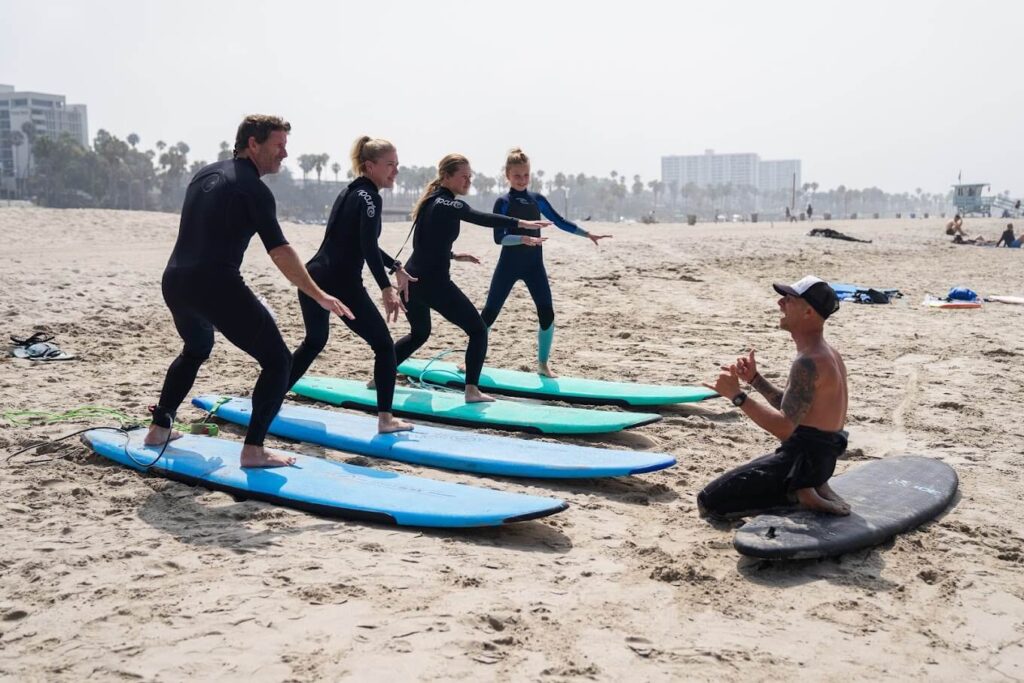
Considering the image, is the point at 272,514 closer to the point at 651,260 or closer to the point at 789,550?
the point at 789,550

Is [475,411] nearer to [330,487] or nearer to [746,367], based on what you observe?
[330,487]

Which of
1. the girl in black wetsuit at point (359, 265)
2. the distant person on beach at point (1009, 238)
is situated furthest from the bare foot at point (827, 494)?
the distant person on beach at point (1009, 238)

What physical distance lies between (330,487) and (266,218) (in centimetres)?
148

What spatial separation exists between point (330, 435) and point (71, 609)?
8.89 ft

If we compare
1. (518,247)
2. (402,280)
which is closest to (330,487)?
(402,280)

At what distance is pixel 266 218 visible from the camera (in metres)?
4.66

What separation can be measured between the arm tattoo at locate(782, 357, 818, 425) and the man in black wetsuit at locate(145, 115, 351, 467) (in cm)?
236

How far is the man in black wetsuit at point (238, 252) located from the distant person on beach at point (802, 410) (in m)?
2.26

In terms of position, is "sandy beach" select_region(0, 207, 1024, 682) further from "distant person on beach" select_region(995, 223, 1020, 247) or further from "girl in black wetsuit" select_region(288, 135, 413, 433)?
"distant person on beach" select_region(995, 223, 1020, 247)

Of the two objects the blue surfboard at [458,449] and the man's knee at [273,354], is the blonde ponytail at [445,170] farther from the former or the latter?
the man's knee at [273,354]

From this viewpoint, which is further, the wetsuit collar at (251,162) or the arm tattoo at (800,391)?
the wetsuit collar at (251,162)

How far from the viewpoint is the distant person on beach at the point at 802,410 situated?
13.7 ft

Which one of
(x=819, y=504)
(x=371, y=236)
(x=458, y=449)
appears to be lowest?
(x=458, y=449)

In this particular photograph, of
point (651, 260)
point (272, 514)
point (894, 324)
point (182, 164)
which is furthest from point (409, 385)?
point (182, 164)
